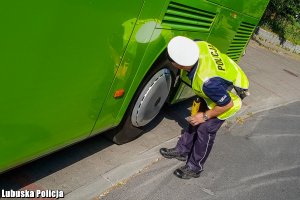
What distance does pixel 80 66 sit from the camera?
Result: 2793 mm

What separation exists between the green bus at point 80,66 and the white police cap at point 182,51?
115 mm

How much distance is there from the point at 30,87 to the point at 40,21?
1.40ft

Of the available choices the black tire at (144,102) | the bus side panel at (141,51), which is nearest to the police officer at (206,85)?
the bus side panel at (141,51)

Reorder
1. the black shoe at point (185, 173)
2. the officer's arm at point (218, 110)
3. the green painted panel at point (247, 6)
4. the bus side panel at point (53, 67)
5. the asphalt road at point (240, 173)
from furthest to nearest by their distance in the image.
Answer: the green painted panel at point (247, 6)
the black shoe at point (185, 173)
the asphalt road at point (240, 173)
the officer's arm at point (218, 110)
the bus side panel at point (53, 67)

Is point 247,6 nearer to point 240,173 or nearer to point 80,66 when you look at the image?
point 240,173

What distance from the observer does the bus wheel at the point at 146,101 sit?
401 centimetres

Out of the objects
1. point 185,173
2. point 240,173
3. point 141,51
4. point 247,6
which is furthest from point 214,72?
point 247,6

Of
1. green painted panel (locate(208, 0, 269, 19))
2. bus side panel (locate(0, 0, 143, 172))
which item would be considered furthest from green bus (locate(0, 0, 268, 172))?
green painted panel (locate(208, 0, 269, 19))

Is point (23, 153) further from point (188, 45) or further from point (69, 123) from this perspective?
point (188, 45)

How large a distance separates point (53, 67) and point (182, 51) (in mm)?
1475

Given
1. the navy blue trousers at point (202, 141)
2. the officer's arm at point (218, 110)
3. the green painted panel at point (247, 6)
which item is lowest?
the navy blue trousers at point (202, 141)

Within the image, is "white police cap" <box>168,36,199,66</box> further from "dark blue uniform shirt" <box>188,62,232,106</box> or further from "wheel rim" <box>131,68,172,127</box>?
"wheel rim" <box>131,68,172,127</box>

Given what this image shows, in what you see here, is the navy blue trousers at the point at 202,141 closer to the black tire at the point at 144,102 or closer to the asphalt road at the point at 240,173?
the asphalt road at the point at 240,173

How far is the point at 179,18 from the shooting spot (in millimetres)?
3857
